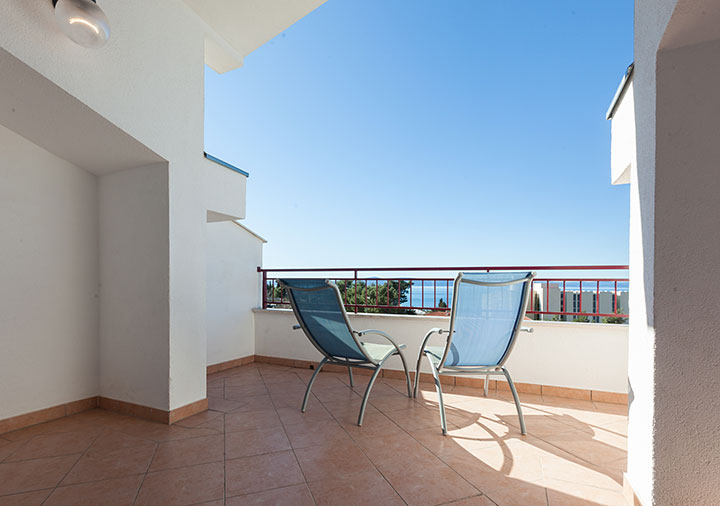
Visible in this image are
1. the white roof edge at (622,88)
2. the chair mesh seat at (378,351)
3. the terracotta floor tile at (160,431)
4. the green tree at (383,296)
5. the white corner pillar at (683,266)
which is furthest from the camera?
the green tree at (383,296)

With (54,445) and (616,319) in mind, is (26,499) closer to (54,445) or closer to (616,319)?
(54,445)

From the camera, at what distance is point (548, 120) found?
20234 millimetres

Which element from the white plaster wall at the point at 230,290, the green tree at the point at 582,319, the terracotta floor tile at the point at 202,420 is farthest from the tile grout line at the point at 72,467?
the green tree at the point at 582,319

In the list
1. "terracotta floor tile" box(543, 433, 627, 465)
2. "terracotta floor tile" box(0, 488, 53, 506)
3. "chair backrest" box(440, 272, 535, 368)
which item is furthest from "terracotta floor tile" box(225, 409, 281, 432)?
"terracotta floor tile" box(543, 433, 627, 465)

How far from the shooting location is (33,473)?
182cm

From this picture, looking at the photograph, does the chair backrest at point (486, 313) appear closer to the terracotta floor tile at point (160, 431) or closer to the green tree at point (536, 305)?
the green tree at point (536, 305)

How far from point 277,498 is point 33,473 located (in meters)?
1.31

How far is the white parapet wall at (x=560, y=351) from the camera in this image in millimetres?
2909

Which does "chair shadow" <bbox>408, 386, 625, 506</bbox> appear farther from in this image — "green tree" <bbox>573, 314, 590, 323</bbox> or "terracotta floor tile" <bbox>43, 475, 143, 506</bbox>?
"terracotta floor tile" <bbox>43, 475, 143, 506</bbox>

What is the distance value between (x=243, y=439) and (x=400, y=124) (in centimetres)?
1899

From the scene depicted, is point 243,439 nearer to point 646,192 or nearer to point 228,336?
point 228,336

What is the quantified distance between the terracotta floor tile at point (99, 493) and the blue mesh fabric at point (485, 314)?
1.85m

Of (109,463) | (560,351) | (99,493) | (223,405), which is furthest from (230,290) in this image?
(560,351)

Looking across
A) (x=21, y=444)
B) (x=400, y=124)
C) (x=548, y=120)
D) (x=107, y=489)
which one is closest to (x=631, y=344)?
(x=107, y=489)
